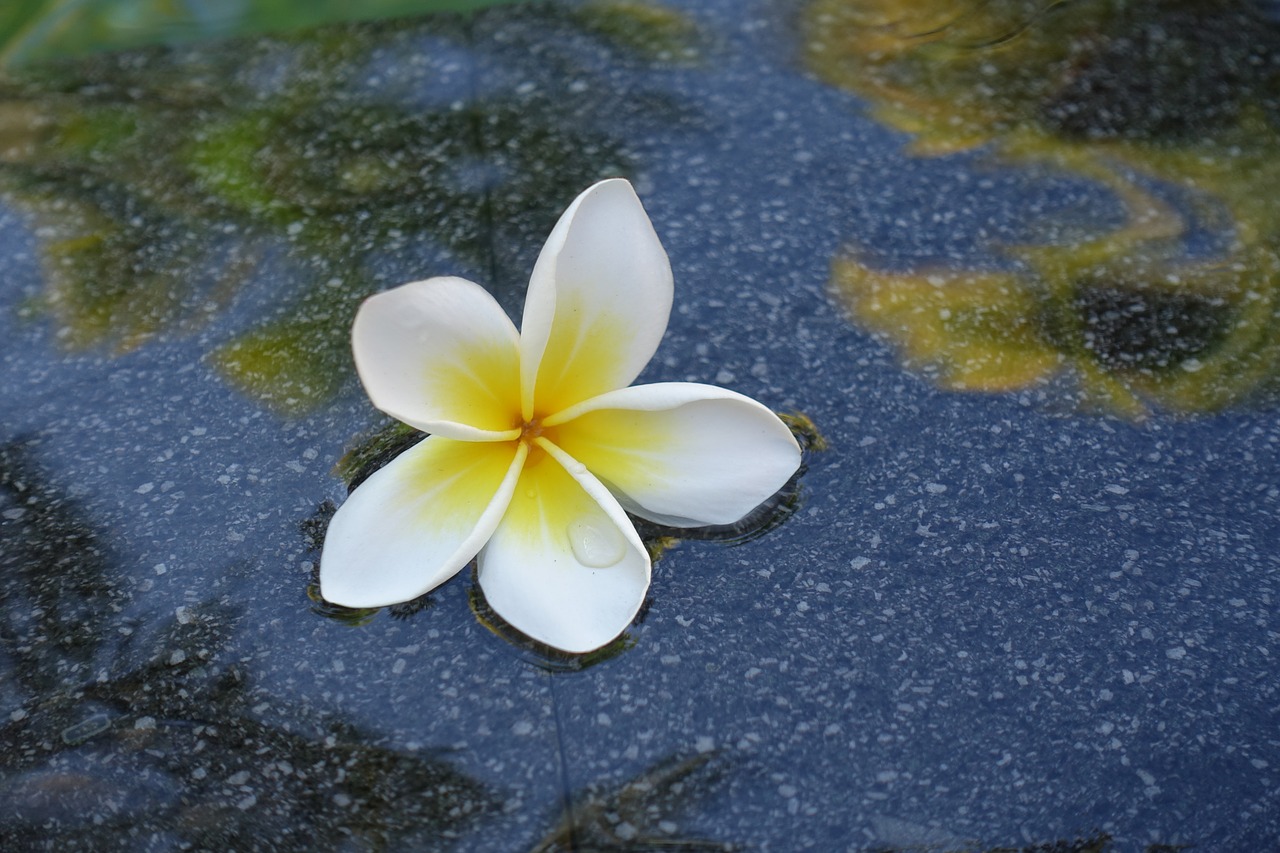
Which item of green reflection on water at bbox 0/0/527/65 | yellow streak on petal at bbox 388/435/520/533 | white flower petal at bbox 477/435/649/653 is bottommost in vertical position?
white flower petal at bbox 477/435/649/653

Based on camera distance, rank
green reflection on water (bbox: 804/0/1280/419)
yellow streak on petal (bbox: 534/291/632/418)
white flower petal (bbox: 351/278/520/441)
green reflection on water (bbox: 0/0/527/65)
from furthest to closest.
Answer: green reflection on water (bbox: 0/0/527/65) < green reflection on water (bbox: 804/0/1280/419) < yellow streak on petal (bbox: 534/291/632/418) < white flower petal (bbox: 351/278/520/441)

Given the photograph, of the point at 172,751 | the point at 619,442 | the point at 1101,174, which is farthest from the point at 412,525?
the point at 1101,174

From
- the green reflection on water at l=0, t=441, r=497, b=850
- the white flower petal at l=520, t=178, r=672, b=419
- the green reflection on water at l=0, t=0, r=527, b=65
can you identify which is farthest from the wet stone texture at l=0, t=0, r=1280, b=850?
the white flower petal at l=520, t=178, r=672, b=419

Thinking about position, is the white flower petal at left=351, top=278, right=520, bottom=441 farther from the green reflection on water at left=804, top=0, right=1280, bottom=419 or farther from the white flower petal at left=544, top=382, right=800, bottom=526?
the green reflection on water at left=804, top=0, right=1280, bottom=419

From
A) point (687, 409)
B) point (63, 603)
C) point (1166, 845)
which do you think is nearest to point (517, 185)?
point (687, 409)

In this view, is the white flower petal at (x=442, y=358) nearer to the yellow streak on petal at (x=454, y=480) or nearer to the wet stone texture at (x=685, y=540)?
the yellow streak on petal at (x=454, y=480)
